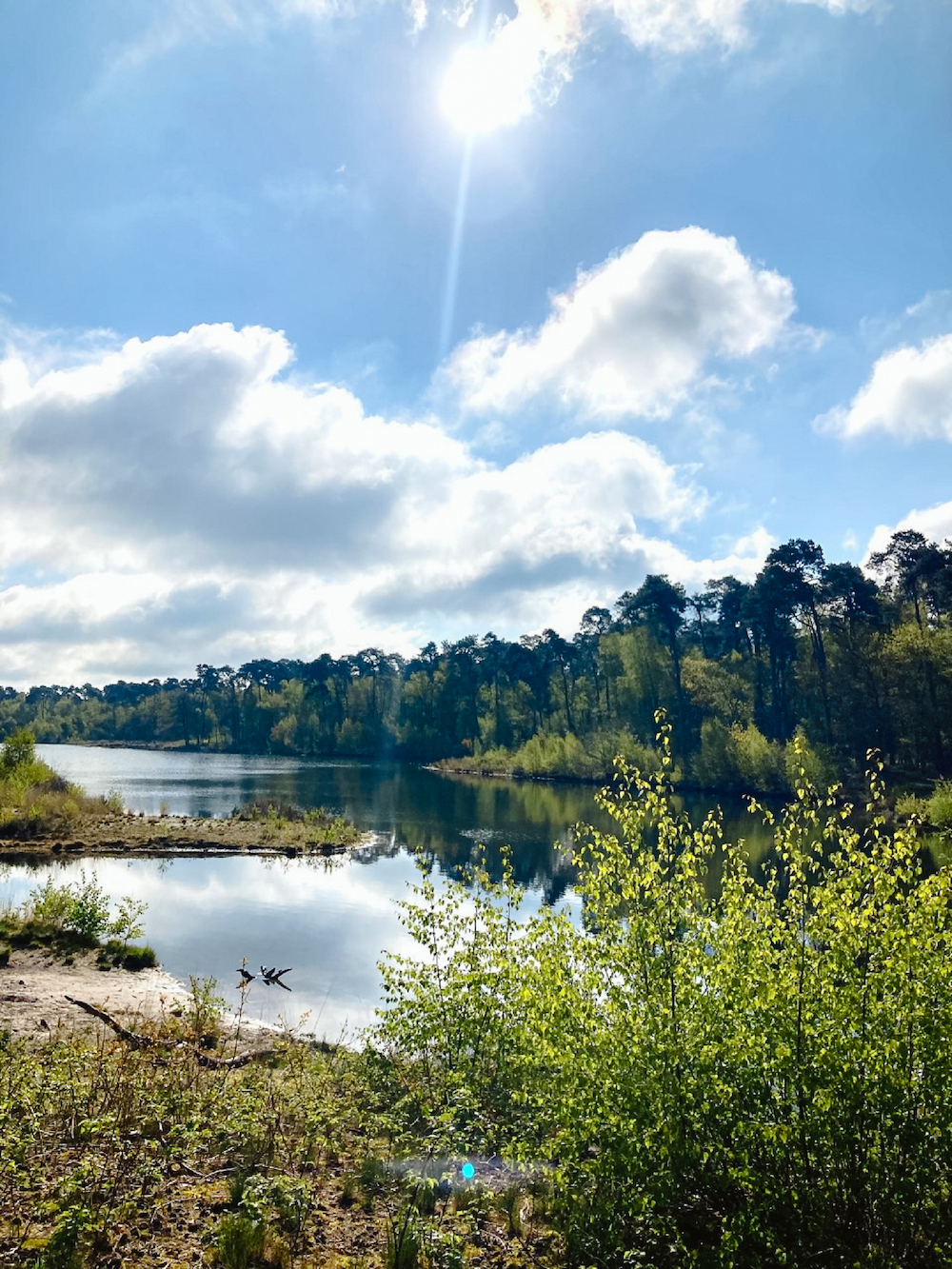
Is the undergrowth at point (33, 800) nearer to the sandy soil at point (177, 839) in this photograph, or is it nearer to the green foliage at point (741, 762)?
the sandy soil at point (177, 839)

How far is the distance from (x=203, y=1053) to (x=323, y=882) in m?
20.8

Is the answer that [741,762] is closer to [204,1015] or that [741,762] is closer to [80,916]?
[80,916]

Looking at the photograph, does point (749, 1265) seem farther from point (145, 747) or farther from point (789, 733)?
point (145, 747)

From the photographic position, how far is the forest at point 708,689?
60.5 metres

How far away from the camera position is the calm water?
1964 cm

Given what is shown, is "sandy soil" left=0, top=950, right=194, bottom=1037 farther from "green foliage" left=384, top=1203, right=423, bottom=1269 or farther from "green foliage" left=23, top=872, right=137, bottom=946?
"green foliage" left=384, top=1203, right=423, bottom=1269

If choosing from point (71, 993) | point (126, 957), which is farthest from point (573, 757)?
point (71, 993)

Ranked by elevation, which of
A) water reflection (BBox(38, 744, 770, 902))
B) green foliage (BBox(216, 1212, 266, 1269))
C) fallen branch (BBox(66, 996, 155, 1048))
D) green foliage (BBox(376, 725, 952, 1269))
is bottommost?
water reflection (BBox(38, 744, 770, 902))

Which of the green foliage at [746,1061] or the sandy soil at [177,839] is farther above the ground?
the green foliage at [746,1061]

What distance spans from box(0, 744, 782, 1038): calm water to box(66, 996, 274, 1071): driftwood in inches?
116

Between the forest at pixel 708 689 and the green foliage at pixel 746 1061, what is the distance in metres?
31.1

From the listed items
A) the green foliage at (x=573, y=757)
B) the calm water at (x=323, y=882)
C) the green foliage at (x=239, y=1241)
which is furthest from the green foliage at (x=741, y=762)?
the green foliage at (x=239, y=1241)

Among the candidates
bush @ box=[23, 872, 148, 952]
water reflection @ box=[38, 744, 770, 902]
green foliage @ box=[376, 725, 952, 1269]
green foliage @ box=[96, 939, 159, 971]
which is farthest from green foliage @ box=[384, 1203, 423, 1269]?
bush @ box=[23, 872, 148, 952]

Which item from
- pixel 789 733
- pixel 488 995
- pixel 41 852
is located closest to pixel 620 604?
pixel 789 733
